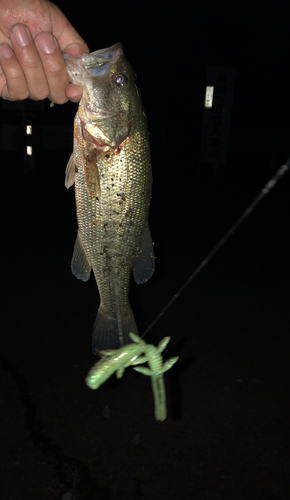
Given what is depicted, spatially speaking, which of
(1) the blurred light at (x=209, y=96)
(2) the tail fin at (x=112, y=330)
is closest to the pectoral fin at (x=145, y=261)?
(2) the tail fin at (x=112, y=330)

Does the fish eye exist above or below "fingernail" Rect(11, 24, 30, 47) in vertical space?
below

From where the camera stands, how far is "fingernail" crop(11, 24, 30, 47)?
60.5 inches

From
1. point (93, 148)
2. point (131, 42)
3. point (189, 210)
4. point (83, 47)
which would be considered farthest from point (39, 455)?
point (131, 42)

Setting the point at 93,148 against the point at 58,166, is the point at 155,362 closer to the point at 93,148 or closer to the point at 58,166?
the point at 93,148

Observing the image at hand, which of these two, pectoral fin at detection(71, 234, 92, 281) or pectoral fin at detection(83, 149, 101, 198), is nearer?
pectoral fin at detection(83, 149, 101, 198)

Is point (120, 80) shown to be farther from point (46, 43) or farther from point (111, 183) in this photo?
point (111, 183)

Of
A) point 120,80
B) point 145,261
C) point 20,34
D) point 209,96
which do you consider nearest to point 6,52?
point 20,34

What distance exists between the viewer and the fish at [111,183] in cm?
154

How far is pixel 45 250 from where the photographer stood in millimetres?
6070

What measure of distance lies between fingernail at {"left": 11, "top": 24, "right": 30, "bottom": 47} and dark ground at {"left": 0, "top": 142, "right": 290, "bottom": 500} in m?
2.72

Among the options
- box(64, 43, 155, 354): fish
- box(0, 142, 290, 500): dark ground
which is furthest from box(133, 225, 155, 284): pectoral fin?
box(0, 142, 290, 500): dark ground

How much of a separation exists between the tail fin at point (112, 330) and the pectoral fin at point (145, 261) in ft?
0.63

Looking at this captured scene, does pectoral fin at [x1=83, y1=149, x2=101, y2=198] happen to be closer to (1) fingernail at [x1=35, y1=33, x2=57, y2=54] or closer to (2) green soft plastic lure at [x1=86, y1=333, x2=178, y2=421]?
(1) fingernail at [x1=35, y1=33, x2=57, y2=54]

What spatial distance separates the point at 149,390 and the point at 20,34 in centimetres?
301
